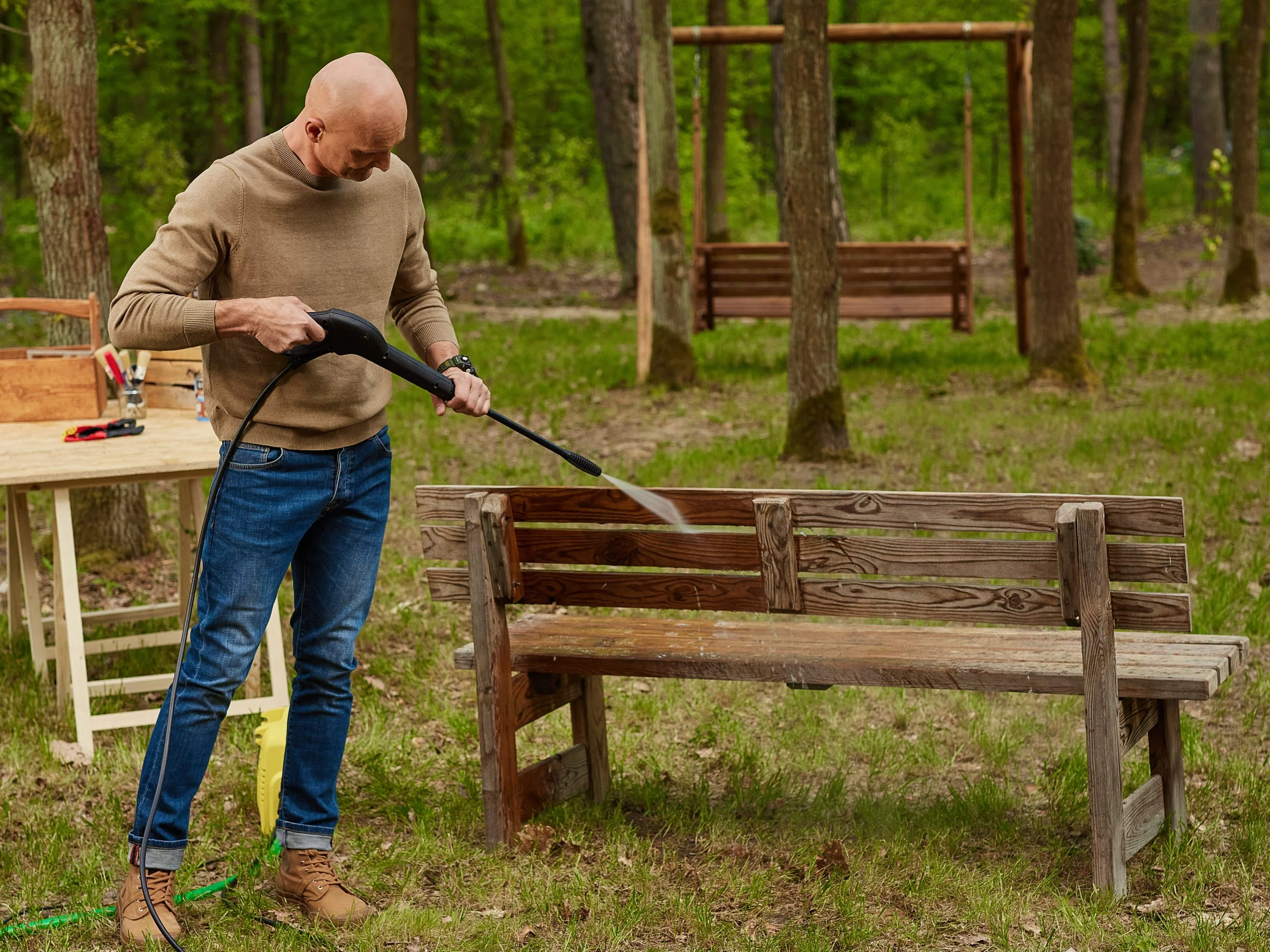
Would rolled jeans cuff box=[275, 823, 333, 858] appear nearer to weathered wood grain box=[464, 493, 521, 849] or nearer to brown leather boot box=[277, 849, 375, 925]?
brown leather boot box=[277, 849, 375, 925]

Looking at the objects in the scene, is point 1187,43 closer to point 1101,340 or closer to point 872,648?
point 1101,340

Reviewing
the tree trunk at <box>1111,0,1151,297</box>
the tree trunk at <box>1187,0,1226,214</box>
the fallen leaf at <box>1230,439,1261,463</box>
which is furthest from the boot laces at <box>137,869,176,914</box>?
the tree trunk at <box>1187,0,1226,214</box>

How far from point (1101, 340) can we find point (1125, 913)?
393 inches

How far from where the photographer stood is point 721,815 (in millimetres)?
4129

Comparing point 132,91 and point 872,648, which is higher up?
point 132,91

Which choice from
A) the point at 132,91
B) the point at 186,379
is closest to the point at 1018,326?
the point at 186,379

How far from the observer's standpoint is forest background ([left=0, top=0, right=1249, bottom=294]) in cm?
2253

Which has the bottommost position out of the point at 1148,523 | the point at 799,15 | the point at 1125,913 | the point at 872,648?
the point at 1125,913

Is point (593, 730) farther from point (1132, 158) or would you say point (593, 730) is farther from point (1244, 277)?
point (1132, 158)

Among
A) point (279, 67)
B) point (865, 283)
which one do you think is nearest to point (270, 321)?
point (865, 283)

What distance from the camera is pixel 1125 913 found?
3.43 m

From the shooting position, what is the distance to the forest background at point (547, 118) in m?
22.5

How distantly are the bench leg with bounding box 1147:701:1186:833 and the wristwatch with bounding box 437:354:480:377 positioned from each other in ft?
6.74

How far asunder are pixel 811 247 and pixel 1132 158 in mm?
8257
